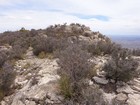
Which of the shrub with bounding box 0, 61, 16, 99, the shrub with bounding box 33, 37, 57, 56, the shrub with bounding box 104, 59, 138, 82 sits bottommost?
the shrub with bounding box 0, 61, 16, 99

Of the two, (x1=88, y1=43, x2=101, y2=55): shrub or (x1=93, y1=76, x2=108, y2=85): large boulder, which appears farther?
(x1=88, y1=43, x2=101, y2=55): shrub

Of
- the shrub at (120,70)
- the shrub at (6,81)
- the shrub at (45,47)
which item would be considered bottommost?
the shrub at (6,81)

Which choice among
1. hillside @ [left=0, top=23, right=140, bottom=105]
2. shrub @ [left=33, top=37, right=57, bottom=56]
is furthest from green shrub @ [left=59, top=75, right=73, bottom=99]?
shrub @ [left=33, top=37, right=57, bottom=56]

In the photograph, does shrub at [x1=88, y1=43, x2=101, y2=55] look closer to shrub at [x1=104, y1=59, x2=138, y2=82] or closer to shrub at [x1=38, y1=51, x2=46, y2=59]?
shrub at [x1=38, y1=51, x2=46, y2=59]

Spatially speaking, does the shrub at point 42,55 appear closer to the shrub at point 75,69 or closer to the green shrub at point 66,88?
the shrub at point 75,69

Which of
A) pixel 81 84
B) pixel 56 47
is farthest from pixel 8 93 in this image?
pixel 56 47

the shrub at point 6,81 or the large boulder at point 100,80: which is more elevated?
the large boulder at point 100,80

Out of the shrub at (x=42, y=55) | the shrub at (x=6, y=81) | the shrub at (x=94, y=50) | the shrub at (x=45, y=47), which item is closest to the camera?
the shrub at (x=6, y=81)

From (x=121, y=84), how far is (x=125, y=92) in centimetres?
47

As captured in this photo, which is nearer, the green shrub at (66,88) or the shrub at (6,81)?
the green shrub at (66,88)

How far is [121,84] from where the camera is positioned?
25.8 ft

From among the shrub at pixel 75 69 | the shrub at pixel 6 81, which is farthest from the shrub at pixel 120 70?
the shrub at pixel 6 81

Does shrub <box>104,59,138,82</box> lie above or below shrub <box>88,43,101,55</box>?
above

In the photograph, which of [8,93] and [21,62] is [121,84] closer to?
[8,93]
